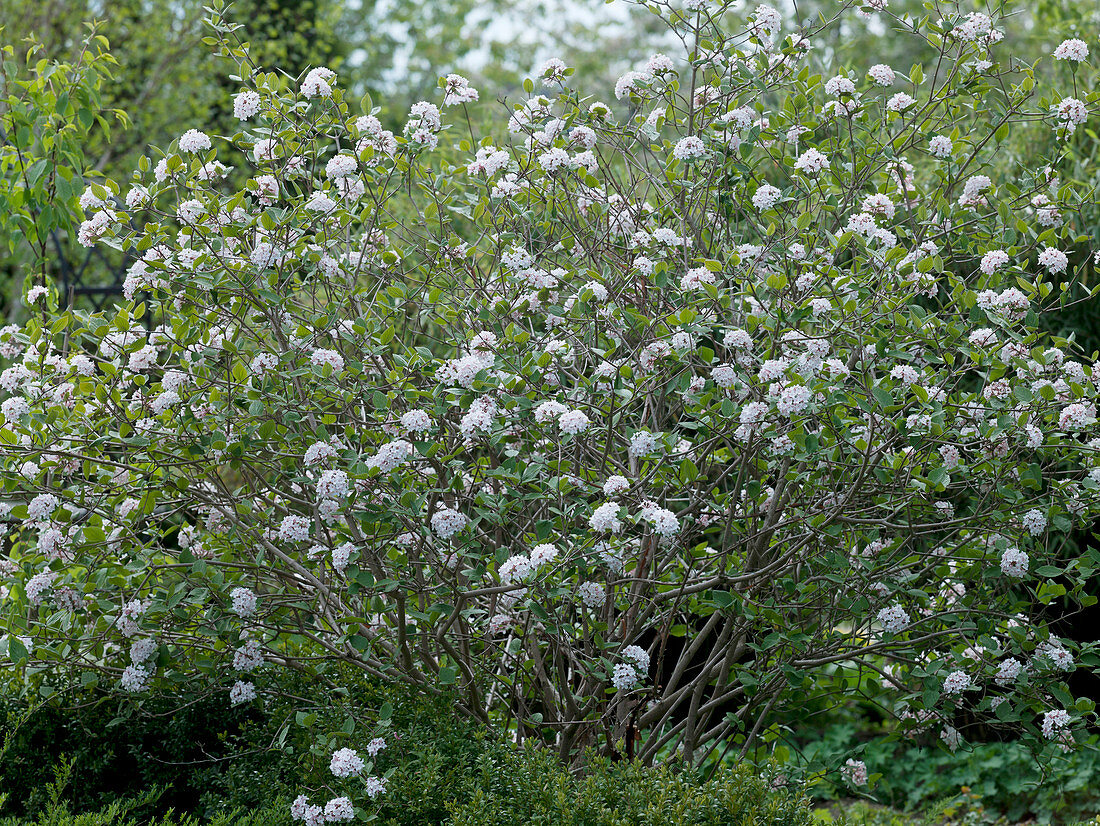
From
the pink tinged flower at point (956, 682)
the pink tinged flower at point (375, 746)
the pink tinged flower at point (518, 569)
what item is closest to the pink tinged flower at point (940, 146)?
the pink tinged flower at point (956, 682)

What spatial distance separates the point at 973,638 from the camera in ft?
10.1

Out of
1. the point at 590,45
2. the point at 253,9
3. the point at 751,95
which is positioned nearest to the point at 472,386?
the point at 751,95

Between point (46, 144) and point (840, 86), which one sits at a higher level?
point (46, 144)

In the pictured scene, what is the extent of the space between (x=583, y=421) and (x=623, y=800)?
0.95m

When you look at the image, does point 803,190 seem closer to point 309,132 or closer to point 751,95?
point 751,95

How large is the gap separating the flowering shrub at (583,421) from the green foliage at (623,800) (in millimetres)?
288

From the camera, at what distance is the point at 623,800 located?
2.55 meters

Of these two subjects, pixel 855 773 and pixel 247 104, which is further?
pixel 855 773

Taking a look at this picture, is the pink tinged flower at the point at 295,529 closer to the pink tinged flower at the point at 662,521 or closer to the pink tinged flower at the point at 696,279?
the pink tinged flower at the point at 662,521

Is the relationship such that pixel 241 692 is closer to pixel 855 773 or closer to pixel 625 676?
pixel 625 676

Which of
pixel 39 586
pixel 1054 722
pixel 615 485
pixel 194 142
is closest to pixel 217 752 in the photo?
pixel 39 586

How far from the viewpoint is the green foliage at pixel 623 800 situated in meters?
2.47

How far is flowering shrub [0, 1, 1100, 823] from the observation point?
2764 millimetres

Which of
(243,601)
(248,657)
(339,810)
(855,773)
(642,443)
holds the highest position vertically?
(642,443)
